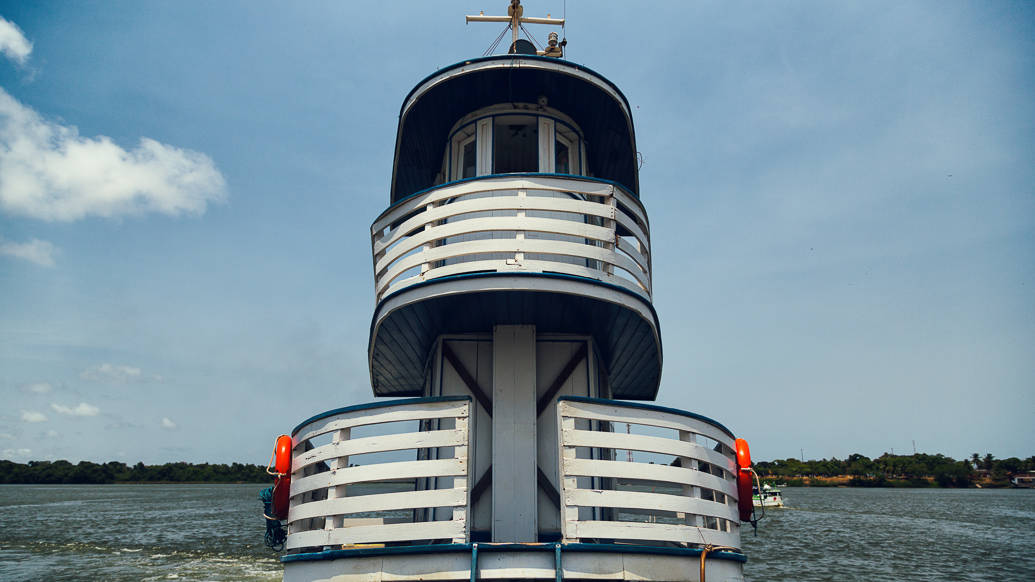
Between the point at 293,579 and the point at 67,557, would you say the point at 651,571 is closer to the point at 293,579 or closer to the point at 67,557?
the point at 293,579

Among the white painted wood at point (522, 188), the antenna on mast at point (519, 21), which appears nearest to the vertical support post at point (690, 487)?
the white painted wood at point (522, 188)

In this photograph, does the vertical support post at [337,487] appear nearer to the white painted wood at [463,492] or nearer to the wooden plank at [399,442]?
the wooden plank at [399,442]

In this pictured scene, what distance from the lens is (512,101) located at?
902 cm

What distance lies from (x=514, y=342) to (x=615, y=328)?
1355 millimetres

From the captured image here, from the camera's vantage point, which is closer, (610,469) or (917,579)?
(610,469)

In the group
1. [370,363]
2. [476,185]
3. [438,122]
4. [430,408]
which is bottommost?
[430,408]

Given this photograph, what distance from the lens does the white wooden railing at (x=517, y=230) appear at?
706 cm

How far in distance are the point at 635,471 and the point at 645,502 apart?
1.14 ft

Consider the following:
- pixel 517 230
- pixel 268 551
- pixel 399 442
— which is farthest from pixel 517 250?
pixel 268 551

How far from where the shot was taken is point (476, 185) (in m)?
7.49

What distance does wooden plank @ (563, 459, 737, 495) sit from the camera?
17.7 feet

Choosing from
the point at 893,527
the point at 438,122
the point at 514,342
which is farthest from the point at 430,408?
the point at 893,527

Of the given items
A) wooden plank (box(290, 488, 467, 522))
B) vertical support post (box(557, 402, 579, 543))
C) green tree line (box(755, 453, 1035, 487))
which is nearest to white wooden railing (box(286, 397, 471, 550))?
wooden plank (box(290, 488, 467, 522))

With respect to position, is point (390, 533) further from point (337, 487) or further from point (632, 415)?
point (632, 415)
